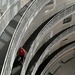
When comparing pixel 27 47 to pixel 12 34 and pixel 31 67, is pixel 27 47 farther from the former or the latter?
pixel 12 34

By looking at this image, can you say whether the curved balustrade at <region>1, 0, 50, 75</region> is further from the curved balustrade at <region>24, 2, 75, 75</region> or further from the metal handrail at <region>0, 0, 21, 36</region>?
the curved balustrade at <region>24, 2, 75, 75</region>

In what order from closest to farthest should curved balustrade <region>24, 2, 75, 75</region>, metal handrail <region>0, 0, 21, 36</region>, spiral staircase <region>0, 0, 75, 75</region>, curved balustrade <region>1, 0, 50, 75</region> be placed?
curved balustrade <region>1, 0, 50, 75</region> → spiral staircase <region>0, 0, 75, 75</region> → metal handrail <region>0, 0, 21, 36</region> → curved balustrade <region>24, 2, 75, 75</region>

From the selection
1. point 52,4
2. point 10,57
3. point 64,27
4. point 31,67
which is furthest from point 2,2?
point 64,27

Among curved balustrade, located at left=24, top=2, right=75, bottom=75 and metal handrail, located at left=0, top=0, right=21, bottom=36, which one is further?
curved balustrade, located at left=24, top=2, right=75, bottom=75

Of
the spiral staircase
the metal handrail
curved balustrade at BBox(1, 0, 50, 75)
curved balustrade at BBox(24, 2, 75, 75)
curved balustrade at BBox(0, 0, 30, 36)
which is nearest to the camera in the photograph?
curved balustrade at BBox(1, 0, 50, 75)

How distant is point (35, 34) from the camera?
21.4m

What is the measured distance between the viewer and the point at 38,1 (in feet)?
63.5

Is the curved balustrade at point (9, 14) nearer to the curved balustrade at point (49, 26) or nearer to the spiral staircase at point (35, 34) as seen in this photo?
the spiral staircase at point (35, 34)

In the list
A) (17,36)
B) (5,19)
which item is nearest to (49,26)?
(5,19)

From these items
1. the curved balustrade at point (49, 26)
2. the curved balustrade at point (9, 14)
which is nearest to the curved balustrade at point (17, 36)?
the curved balustrade at point (9, 14)

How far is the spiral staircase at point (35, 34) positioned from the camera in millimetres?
14805

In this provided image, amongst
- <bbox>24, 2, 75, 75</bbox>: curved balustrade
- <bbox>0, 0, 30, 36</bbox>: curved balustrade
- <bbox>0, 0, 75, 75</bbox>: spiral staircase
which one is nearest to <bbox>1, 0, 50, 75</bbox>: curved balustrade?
<bbox>0, 0, 75, 75</bbox>: spiral staircase

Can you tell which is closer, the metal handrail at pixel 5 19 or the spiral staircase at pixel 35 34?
the spiral staircase at pixel 35 34

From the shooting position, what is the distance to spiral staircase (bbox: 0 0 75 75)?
48.6ft
